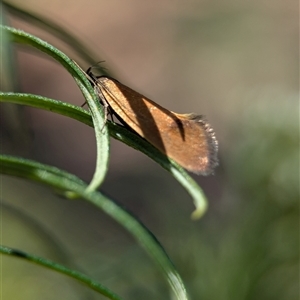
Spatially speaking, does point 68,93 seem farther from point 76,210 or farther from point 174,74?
point 76,210

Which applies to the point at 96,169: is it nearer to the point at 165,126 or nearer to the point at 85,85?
the point at 85,85

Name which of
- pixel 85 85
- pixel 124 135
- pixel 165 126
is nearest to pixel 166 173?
pixel 165 126

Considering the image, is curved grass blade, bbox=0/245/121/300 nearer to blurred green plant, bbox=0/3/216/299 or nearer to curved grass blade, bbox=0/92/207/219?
blurred green plant, bbox=0/3/216/299

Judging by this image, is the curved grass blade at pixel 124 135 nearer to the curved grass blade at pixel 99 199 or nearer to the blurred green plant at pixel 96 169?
the blurred green plant at pixel 96 169

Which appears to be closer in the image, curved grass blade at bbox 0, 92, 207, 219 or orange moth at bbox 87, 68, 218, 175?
curved grass blade at bbox 0, 92, 207, 219

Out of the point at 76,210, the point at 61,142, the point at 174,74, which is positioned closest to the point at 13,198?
the point at 76,210

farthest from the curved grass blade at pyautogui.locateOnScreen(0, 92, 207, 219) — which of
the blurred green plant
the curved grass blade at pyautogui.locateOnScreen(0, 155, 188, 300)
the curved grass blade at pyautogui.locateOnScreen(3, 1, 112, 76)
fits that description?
the curved grass blade at pyautogui.locateOnScreen(3, 1, 112, 76)

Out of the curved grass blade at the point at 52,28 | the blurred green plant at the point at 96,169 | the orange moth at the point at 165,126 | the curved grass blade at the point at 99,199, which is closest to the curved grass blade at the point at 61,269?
the blurred green plant at the point at 96,169
